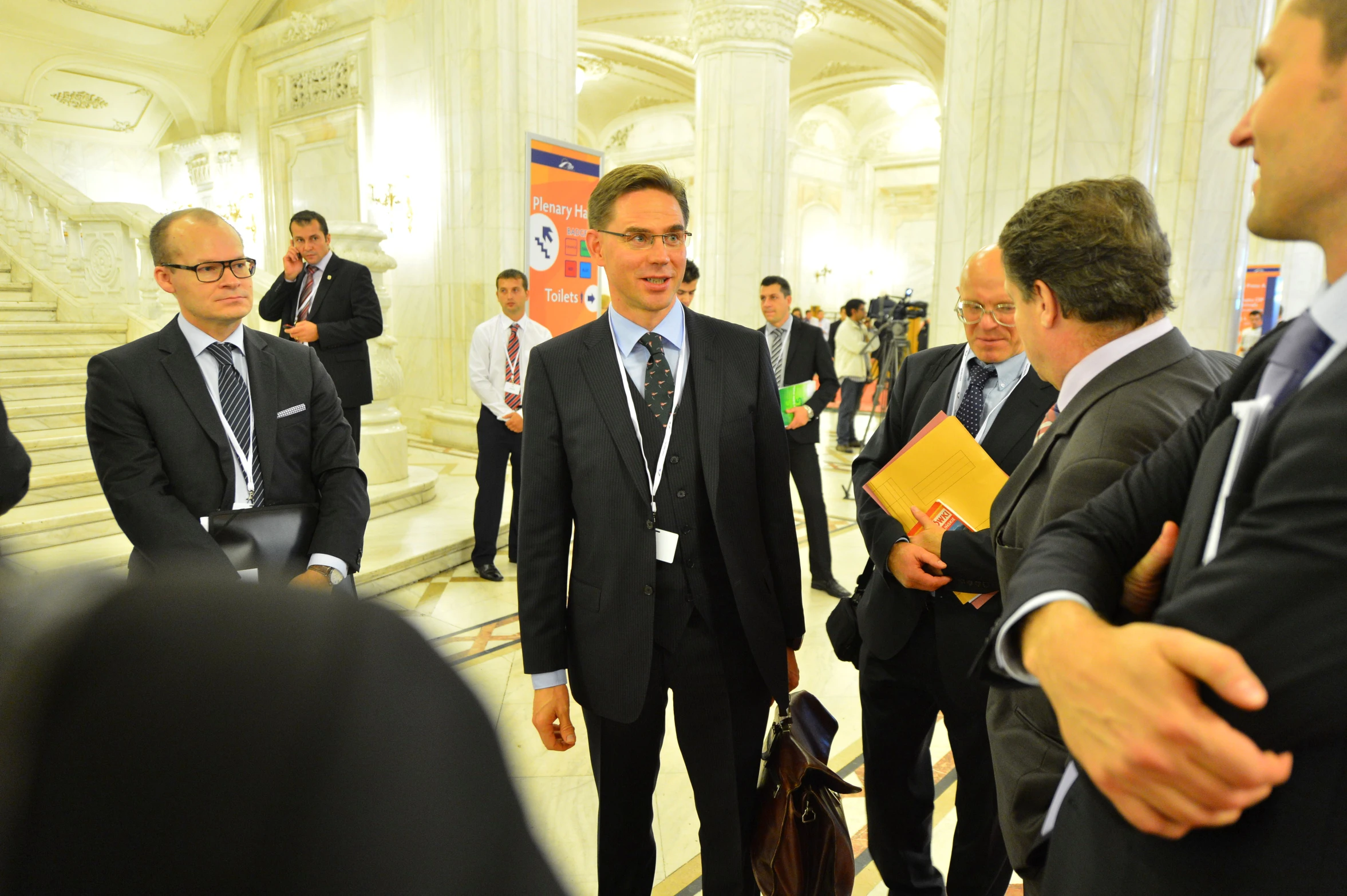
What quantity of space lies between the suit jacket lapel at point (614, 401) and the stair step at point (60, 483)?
4.56 m

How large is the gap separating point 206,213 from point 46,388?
5048mm

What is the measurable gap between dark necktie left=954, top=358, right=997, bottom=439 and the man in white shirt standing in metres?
3.25

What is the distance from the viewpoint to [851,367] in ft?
32.5

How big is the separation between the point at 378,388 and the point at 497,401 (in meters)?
1.68

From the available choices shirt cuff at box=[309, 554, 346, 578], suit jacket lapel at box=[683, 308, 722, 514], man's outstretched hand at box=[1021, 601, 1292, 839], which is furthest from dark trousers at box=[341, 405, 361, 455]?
man's outstretched hand at box=[1021, 601, 1292, 839]

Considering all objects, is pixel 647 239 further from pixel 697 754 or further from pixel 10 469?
pixel 10 469

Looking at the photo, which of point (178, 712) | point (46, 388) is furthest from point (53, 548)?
point (178, 712)

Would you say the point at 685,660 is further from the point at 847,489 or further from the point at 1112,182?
the point at 847,489

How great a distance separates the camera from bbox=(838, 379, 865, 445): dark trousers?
379 inches

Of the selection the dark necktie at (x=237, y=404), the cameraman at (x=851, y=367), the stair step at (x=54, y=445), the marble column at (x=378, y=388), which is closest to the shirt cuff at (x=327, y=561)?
the dark necktie at (x=237, y=404)

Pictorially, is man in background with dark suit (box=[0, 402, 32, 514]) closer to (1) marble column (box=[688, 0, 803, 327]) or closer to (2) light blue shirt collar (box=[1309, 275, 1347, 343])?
(2) light blue shirt collar (box=[1309, 275, 1347, 343])

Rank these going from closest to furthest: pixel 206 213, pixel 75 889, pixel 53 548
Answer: pixel 75 889
pixel 206 213
pixel 53 548

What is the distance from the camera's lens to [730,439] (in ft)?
5.85

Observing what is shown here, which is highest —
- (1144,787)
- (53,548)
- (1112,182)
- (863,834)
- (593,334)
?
(1112,182)
